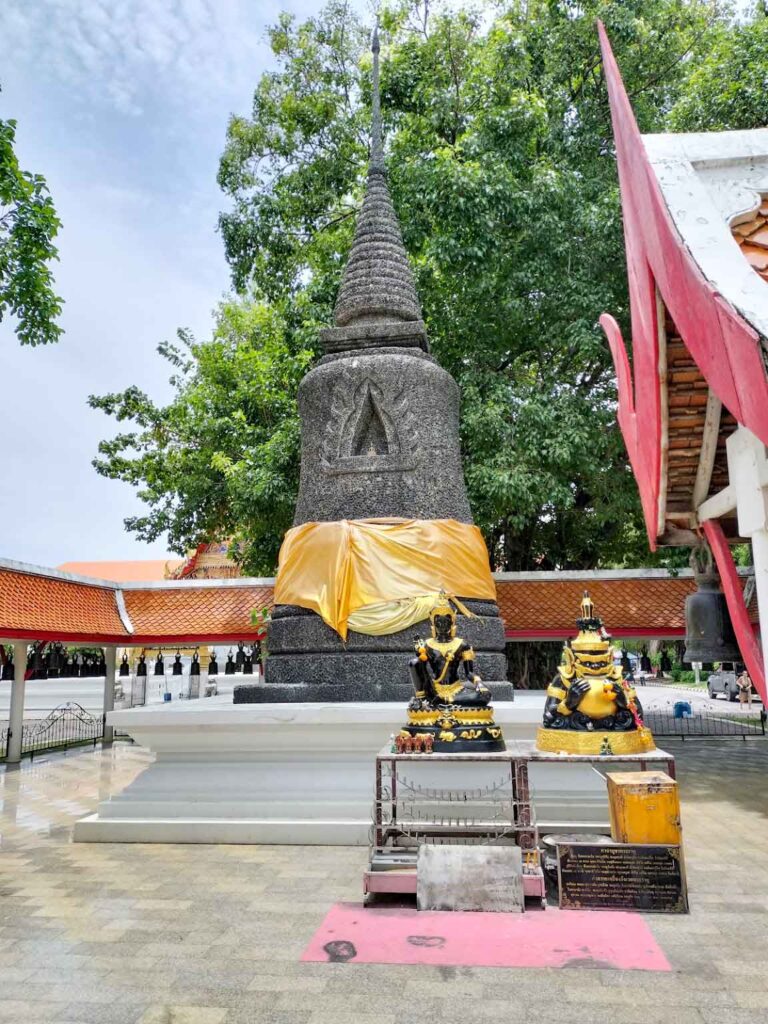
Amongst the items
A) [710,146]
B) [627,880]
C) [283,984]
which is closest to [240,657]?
[627,880]

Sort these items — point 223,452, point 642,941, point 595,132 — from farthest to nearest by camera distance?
point 223,452 → point 595,132 → point 642,941

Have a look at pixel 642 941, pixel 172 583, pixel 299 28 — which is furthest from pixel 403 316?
pixel 299 28

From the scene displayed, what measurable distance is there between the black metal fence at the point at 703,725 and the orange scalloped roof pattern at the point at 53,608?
11296mm

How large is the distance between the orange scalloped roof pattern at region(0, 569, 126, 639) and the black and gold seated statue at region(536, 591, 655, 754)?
26.3 feet

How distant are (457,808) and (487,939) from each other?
2.42m

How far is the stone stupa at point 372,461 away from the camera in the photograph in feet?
27.3

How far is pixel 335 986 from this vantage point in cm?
370

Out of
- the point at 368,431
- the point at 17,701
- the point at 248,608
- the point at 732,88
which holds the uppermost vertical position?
the point at 732,88

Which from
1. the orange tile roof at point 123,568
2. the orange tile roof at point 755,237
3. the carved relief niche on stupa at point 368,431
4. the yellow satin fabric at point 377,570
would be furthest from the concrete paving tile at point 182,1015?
the orange tile roof at point 123,568

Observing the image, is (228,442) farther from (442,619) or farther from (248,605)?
(442,619)

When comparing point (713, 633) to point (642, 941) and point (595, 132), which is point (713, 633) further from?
point (595, 132)

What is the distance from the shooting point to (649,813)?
482 cm

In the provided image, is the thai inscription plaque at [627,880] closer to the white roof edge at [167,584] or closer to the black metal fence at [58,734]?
the white roof edge at [167,584]

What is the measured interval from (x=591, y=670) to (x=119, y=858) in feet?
13.5
